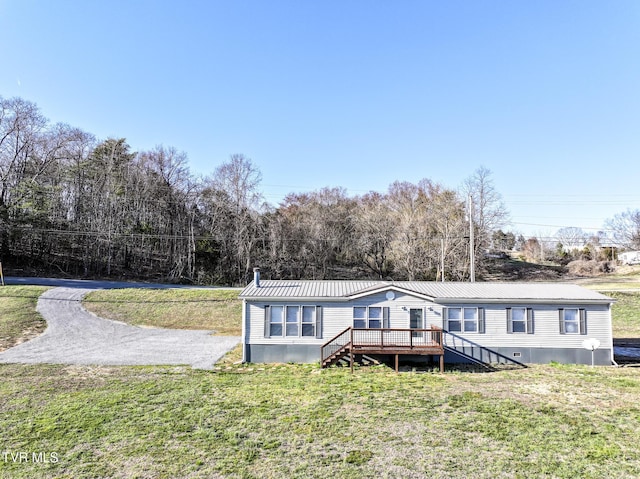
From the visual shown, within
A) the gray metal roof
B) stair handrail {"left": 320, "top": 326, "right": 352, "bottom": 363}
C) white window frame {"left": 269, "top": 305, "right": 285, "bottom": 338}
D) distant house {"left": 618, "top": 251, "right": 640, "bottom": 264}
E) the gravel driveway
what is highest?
distant house {"left": 618, "top": 251, "right": 640, "bottom": 264}

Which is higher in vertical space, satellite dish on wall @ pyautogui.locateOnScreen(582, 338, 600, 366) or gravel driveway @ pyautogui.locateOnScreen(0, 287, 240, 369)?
Answer: satellite dish on wall @ pyautogui.locateOnScreen(582, 338, 600, 366)

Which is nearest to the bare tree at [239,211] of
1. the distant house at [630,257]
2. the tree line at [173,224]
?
the tree line at [173,224]

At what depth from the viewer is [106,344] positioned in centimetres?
1630

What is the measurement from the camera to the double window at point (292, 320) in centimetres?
1423

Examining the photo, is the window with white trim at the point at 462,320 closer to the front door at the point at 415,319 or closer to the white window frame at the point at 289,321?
the front door at the point at 415,319

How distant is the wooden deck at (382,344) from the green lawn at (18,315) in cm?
1359

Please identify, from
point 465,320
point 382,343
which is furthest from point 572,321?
point 382,343

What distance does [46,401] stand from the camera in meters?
9.14

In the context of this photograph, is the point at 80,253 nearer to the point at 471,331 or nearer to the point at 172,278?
the point at 172,278

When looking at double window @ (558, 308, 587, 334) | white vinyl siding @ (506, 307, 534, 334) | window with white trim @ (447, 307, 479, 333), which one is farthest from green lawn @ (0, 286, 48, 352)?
double window @ (558, 308, 587, 334)

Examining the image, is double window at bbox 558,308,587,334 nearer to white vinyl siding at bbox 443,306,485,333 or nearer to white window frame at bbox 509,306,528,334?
white window frame at bbox 509,306,528,334

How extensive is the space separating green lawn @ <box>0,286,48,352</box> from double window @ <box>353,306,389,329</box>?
14.5m

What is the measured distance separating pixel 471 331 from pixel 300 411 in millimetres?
8392

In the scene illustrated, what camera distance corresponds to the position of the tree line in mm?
33625
